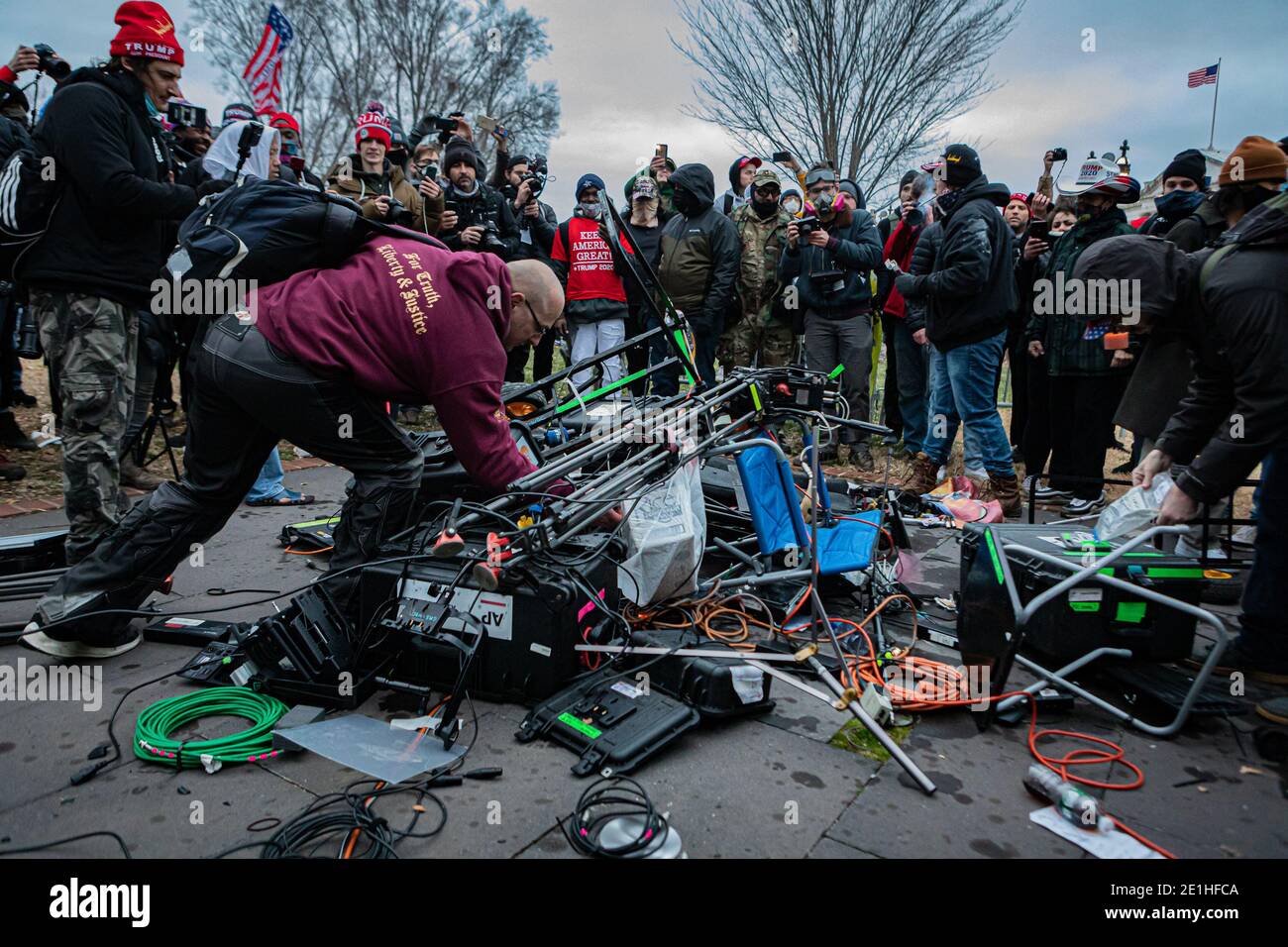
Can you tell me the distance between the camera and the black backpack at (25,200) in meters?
3.47

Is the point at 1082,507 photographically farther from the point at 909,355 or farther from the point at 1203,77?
the point at 1203,77

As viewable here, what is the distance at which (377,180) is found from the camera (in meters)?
6.69

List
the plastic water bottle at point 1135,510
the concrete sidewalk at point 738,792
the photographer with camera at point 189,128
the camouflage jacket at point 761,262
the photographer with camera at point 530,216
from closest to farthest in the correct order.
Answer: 1. the concrete sidewalk at point 738,792
2. the plastic water bottle at point 1135,510
3. the photographer with camera at point 189,128
4. the camouflage jacket at point 761,262
5. the photographer with camera at point 530,216

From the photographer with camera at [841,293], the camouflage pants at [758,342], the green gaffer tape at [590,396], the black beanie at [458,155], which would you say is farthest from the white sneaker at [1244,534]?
the black beanie at [458,155]

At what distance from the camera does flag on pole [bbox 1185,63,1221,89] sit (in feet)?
32.9

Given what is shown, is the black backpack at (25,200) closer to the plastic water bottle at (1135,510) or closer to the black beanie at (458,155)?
the black beanie at (458,155)

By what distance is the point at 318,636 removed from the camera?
8.90 ft

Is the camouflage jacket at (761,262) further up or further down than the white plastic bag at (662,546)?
further up

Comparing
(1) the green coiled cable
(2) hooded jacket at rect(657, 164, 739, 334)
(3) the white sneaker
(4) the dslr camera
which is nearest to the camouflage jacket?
(2) hooded jacket at rect(657, 164, 739, 334)

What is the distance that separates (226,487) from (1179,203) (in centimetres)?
615

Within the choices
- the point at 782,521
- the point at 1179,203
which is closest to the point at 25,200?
the point at 782,521

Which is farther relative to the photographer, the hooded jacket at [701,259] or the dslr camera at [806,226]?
the hooded jacket at [701,259]

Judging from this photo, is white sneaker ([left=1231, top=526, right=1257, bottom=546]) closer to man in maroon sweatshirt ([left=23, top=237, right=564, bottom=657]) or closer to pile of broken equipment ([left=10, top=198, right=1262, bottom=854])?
pile of broken equipment ([left=10, top=198, right=1262, bottom=854])

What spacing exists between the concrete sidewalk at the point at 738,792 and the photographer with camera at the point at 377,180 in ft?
15.9
